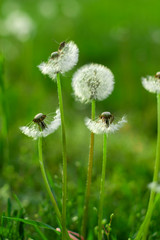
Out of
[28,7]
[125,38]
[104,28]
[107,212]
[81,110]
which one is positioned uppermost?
[28,7]

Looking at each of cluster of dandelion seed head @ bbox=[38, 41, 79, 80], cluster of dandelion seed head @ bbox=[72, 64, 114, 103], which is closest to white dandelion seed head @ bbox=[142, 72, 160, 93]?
cluster of dandelion seed head @ bbox=[72, 64, 114, 103]

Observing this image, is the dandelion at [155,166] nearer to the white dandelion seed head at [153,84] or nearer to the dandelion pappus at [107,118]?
the white dandelion seed head at [153,84]

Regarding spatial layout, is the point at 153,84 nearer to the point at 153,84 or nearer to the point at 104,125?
the point at 153,84

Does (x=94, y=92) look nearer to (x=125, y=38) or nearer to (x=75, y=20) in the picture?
(x=125, y=38)

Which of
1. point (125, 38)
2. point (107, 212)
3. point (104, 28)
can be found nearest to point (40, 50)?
point (104, 28)

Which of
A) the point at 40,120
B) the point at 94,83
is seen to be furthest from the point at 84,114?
the point at 40,120

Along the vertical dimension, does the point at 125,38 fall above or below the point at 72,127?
above

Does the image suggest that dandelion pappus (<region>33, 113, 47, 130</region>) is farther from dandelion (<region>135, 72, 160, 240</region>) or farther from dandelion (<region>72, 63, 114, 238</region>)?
dandelion (<region>135, 72, 160, 240</region>)
